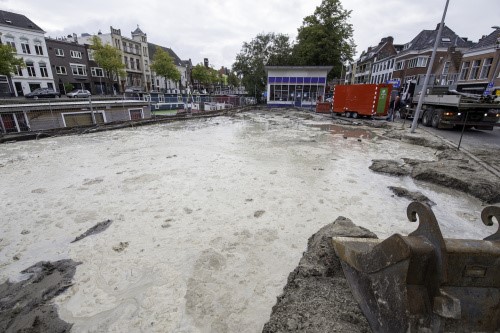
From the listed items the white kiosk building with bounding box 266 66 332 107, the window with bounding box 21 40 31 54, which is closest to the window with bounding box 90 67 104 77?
the window with bounding box 21 40 31 54

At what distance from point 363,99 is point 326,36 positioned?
18543 mm

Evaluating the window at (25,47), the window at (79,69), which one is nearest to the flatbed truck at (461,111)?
the window at (25,47)

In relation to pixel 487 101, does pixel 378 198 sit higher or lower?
lower

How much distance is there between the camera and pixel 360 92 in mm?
19484

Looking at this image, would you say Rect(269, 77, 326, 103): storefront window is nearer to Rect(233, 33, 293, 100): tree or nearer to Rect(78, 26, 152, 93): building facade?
Rect(233, 33, 293, 100): tree

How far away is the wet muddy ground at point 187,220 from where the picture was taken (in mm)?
2771

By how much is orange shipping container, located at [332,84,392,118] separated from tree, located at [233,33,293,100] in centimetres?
1814

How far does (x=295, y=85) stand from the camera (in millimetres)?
29469

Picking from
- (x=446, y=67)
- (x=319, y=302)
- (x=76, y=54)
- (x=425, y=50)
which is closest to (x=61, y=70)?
(x=76, y=54)

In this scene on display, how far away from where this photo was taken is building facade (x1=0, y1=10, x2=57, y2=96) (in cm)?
3416

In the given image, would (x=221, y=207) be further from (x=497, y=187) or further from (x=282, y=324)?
(x=497, y=187)

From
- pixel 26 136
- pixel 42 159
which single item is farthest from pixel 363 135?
pixel 26 136

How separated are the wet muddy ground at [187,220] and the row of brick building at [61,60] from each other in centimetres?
3932

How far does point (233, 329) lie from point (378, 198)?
4244 mm
